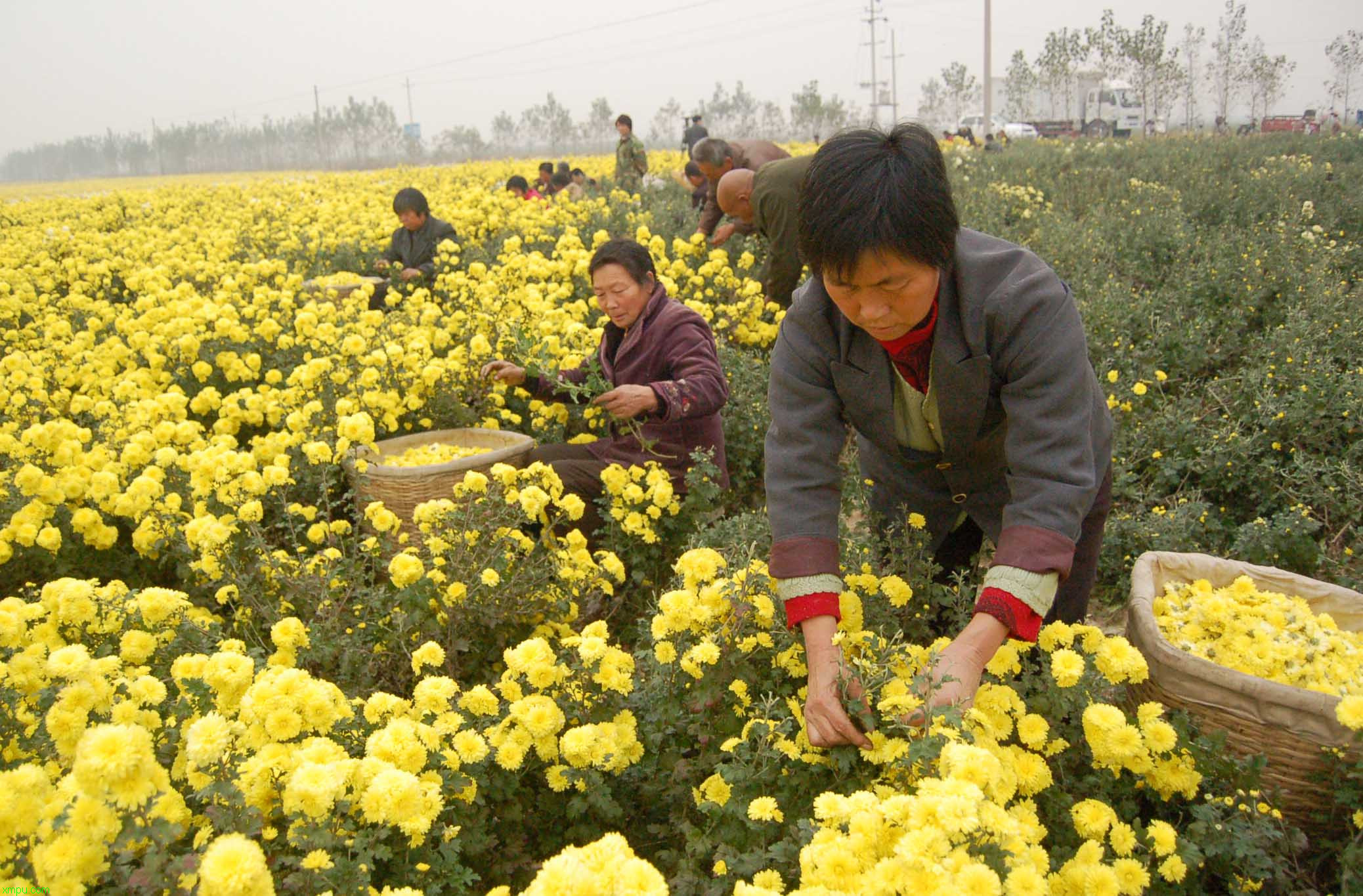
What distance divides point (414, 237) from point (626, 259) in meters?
4.81

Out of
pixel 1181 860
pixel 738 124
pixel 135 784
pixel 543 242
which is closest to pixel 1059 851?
pixel 1181 860

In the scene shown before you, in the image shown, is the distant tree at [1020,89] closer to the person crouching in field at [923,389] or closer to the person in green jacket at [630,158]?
the person in green jacket at [630,158]

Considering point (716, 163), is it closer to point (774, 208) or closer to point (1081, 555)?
point (774, 208)

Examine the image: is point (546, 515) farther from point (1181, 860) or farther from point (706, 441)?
point (1181, 860)

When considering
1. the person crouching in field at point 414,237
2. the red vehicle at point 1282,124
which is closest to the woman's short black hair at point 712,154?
the person crouching in field at point 414,237

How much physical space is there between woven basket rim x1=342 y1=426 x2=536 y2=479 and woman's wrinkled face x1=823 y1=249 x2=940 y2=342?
228 cm

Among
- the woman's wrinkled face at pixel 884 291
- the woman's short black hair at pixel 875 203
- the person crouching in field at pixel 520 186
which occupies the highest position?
the person crouching in field at pixel 520 186

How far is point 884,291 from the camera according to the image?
1.54m

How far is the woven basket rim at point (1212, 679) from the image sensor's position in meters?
1.88

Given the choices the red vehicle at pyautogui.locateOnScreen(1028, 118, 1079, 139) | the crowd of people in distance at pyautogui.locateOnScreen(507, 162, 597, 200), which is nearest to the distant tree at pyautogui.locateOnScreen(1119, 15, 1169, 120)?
the red vehicle at pyautogui.locateOnScreen(1028, 118, 1079, 139)

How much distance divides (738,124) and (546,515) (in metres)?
67.4

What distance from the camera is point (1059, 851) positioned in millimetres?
1524

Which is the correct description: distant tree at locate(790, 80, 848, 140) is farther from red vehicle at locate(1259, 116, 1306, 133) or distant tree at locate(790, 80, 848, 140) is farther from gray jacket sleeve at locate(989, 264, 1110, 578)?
gray jacket sleeve at locate(989, 264, 1110, 578)

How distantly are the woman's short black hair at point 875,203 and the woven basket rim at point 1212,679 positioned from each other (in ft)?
3.86
